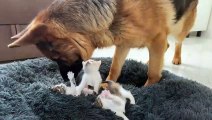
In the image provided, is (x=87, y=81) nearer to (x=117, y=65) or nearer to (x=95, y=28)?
(x=95, y=28)

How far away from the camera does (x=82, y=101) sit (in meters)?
1.33

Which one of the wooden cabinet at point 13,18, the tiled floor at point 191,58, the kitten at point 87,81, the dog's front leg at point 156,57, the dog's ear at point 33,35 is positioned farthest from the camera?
the tiled floor at point 191,58

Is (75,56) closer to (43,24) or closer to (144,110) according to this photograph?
(43,24)

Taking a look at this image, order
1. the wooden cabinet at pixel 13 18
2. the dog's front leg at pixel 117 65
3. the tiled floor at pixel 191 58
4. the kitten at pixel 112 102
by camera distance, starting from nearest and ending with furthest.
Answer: the kitten at pixel 112 102 < the dog's front leg at pixel 117 65 < the wooden cabinet at pixel 13 18 < the tiled floor at pixel 191 58

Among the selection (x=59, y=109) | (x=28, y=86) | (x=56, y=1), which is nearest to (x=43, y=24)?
(x=56, y=1)

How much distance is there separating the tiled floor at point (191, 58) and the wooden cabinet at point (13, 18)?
2.06 feet

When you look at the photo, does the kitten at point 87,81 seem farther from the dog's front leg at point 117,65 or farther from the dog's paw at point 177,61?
the dog's paw at point 177,61

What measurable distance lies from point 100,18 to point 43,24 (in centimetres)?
29

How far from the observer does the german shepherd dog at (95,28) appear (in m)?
1.22

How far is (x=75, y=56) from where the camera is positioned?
4.26 ft

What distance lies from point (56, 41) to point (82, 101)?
30 cm

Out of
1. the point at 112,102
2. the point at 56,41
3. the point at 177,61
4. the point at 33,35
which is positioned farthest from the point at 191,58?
the point at 33,35

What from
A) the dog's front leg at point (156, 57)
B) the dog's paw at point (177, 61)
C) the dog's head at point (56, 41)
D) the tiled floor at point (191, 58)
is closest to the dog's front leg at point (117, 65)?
the dog's front leg at point (156, 57)

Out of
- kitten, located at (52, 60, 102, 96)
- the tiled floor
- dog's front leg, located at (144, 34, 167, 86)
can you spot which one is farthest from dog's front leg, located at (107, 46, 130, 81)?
the tiled floor
